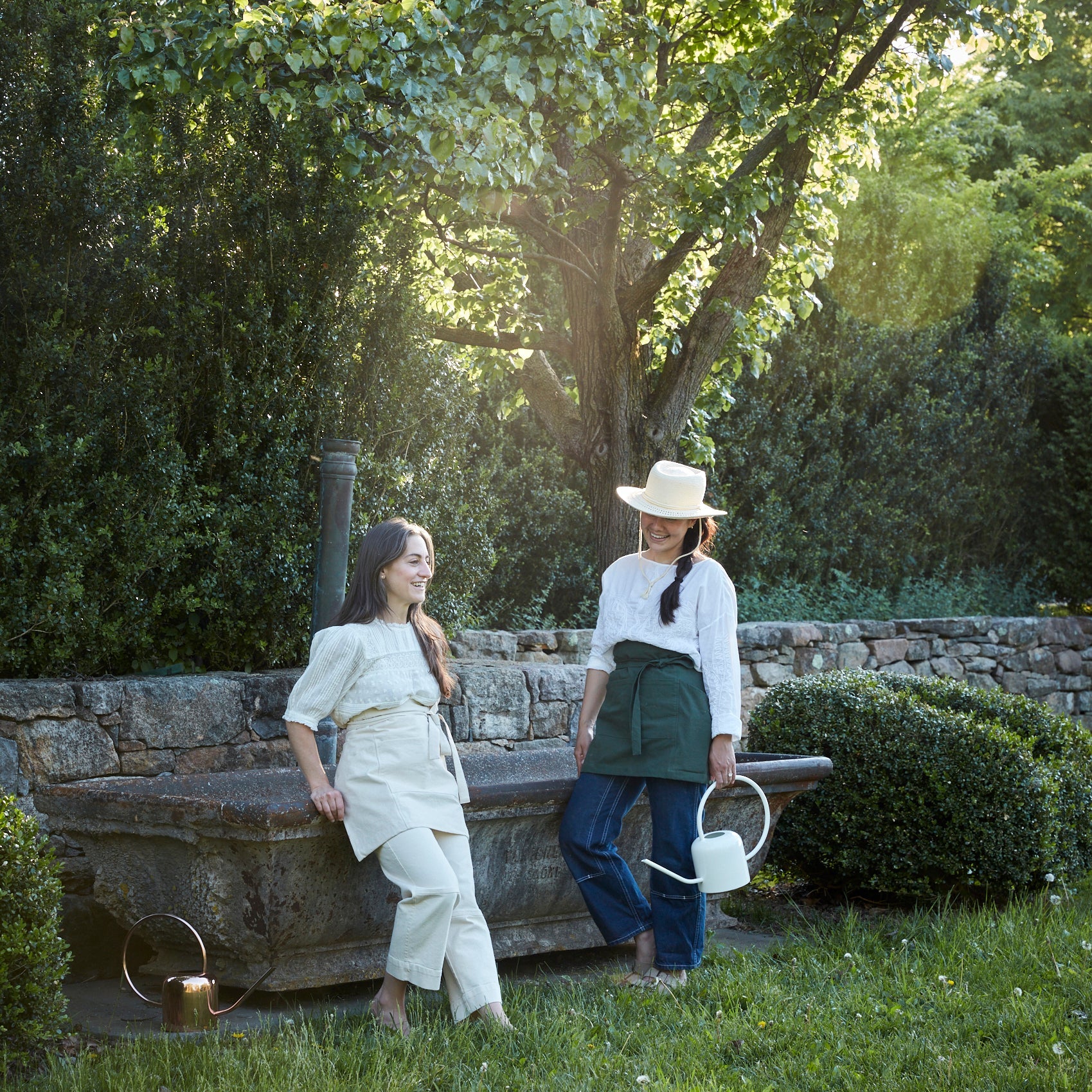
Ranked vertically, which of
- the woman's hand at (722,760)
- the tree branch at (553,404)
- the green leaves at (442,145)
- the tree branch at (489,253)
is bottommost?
the woman's hand at (722,760)

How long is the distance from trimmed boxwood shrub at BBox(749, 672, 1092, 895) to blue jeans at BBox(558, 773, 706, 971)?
60.7 inches

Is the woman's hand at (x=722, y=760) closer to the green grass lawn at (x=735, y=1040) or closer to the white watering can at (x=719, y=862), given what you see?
the white watering can at (x=719, y=862)

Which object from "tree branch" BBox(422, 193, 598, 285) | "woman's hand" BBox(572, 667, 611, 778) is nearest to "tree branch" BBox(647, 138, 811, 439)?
"tree branch" BBox(422, 193, 598, 285)

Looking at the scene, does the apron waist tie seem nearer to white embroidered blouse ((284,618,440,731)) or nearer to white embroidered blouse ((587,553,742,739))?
white embroidered blouse ((284,618,440,731))

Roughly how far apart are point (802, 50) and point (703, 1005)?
4.26 metres

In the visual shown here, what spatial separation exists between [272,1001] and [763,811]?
2.08 metres

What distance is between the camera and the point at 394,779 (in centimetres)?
376

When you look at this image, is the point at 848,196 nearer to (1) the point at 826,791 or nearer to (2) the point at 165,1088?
(1) the point at 826,791

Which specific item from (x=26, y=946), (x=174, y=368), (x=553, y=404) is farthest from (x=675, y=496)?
(x=553, y=404)

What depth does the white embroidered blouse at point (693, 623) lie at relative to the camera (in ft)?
13.5

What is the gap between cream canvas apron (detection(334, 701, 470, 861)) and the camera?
3.70m

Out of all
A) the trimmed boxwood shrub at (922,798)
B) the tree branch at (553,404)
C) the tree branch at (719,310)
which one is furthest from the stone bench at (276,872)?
the tree branch at (553,404)

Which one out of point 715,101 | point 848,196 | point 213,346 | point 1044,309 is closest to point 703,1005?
point 213,346

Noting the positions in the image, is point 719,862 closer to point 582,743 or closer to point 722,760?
point 722,760
